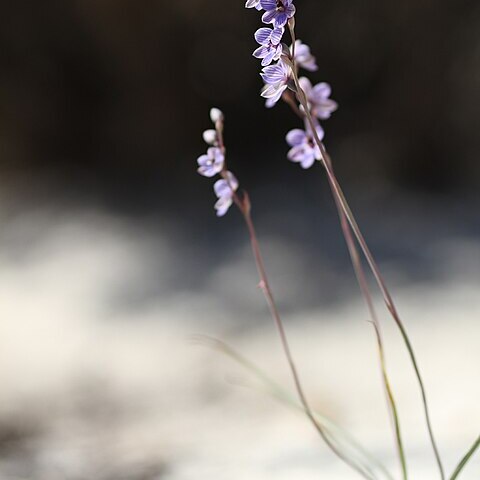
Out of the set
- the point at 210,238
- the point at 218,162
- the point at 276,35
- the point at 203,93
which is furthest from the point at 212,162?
the point at 203,93

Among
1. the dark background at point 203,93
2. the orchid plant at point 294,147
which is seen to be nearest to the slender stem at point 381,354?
the orchid plant at point 294,147

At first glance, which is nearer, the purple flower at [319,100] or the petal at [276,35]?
the petal at [276,35]

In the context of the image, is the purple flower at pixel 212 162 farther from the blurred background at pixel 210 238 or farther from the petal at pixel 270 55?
the blurred background at pixel 210 238

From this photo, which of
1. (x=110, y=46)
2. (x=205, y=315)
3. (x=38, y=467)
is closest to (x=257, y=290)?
(x=205, y=315)

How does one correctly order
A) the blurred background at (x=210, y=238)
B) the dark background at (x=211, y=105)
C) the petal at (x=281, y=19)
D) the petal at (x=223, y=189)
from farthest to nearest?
the dark background at (x=211, y=105)
the blurred background at (x=210, y=238)
the petal at (x=223, y=189)
the petal at (x=281, y=19)

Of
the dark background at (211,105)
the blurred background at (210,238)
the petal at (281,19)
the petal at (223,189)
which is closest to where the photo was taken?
the petal at (281,19)

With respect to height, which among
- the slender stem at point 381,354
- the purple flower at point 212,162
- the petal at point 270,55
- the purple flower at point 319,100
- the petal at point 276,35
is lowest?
the slender stem at point 381,354

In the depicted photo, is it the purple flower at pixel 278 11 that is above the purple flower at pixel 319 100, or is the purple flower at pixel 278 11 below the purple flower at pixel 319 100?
below
